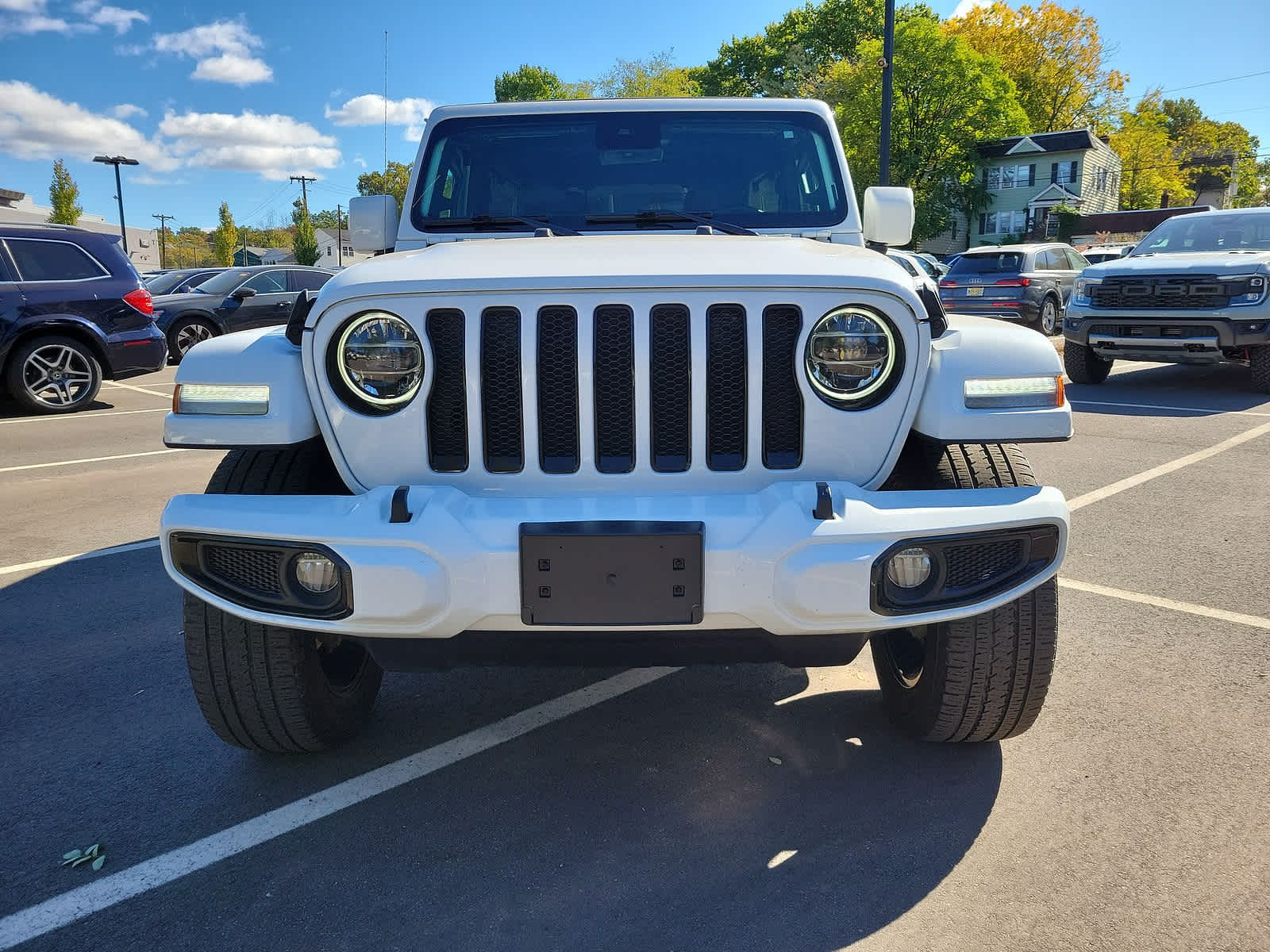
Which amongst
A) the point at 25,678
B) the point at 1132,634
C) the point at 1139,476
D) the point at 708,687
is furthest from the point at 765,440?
the point at 1139,476

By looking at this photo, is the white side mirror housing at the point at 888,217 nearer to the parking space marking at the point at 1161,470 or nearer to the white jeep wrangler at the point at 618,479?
the white jeep wrangler at the point at 618,479

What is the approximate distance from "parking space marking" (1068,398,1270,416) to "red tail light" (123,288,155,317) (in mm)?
9751

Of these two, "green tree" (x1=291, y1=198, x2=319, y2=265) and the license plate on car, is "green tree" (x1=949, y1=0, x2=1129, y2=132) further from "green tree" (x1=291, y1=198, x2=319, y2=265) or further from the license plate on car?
the license plate on car

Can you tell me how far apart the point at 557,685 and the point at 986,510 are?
67.3 inches

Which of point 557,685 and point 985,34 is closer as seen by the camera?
point 557,685

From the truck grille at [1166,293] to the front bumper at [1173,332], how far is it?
0.28 feet

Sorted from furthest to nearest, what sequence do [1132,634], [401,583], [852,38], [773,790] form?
[852,38], [1132,634], [773,790], [401,583]

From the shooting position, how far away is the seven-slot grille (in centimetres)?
222

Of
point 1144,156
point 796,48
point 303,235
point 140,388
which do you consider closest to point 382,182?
point 303,235

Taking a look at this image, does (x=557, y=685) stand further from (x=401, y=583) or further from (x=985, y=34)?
(x=985, y=34)

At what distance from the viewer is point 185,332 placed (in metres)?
14.3

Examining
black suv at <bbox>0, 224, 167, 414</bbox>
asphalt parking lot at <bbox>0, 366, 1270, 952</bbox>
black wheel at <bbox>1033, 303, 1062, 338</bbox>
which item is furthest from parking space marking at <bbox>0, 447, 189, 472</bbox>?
black wheel at <bbox>1033, 303, 1062, 338</bbox>

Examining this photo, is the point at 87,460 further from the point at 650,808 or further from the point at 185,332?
the point at 185,332

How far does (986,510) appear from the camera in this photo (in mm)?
2131
